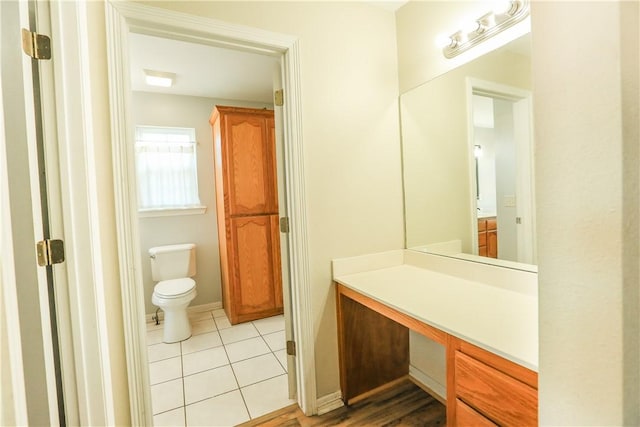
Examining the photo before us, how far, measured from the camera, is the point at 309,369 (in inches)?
65.9

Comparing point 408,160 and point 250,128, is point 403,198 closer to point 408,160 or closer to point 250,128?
point 408,160

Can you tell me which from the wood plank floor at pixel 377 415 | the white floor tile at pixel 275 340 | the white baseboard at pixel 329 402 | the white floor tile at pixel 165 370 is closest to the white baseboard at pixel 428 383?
the wood plank floor at pixel 377 415

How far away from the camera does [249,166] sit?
9.36 feet

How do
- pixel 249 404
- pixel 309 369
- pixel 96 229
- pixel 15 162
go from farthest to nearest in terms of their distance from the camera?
pixel 249 404 → pixel 309 369 → pixel 96 229 → pixel 15 162

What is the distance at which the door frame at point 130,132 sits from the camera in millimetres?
1229

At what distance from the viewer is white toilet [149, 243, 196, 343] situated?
8.38 feet

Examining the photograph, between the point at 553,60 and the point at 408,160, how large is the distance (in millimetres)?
1472

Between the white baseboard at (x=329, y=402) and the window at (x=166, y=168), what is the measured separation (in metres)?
2.29

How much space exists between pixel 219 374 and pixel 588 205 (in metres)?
2.33

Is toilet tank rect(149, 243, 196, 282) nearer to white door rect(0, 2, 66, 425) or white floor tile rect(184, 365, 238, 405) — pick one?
white floor tile rect(184, 365, 238, 405)

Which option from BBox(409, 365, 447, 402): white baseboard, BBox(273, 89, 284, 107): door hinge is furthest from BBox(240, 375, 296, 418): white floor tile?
BBox(273, 89, 284, 107): door hinge

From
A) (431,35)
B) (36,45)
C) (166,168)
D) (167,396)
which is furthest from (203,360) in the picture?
(431,35)

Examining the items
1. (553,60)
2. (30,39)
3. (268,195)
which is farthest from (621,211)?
(268,195)

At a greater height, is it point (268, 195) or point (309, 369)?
point (268, 195)
